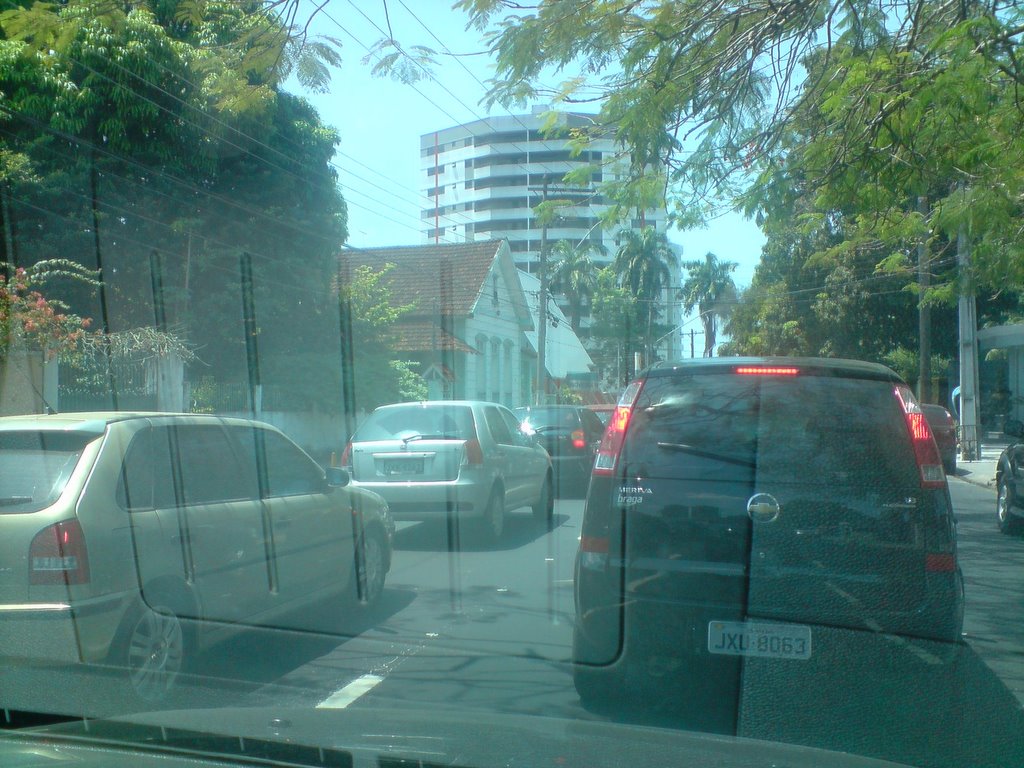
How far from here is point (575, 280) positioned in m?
65.4

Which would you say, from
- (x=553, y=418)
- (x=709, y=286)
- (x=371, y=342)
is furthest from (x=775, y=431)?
(x=709, y=286)

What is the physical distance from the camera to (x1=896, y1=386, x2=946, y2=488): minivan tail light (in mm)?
4840

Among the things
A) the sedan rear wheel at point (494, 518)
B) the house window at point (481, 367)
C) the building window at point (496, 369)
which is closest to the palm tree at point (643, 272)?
the building window at point (496, 369)

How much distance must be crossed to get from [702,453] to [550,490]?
9438 mm

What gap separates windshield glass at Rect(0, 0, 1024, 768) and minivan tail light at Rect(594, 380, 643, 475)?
0.08ft

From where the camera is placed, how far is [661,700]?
5539 mm

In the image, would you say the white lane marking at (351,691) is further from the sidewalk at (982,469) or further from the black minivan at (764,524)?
the sidewalk at (982,469)

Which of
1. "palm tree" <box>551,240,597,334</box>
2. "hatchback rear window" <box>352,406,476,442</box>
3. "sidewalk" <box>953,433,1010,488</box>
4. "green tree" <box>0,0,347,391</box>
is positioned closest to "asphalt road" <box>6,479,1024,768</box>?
"hatchback rear window" <box>352,406,476,442</box>

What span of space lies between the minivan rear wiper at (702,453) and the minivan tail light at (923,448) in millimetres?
775

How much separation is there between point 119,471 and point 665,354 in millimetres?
94437

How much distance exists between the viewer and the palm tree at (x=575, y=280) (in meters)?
63.5

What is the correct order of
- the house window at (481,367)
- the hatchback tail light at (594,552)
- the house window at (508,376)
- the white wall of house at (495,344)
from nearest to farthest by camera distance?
the hatchback tail light at (594,552) → the white wall of house at (495,344) → the house window at (481,367) → the house window at (508,376)

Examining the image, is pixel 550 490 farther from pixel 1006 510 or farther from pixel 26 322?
pixel 26 322

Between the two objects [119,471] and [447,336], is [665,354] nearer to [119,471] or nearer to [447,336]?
[447,336]
